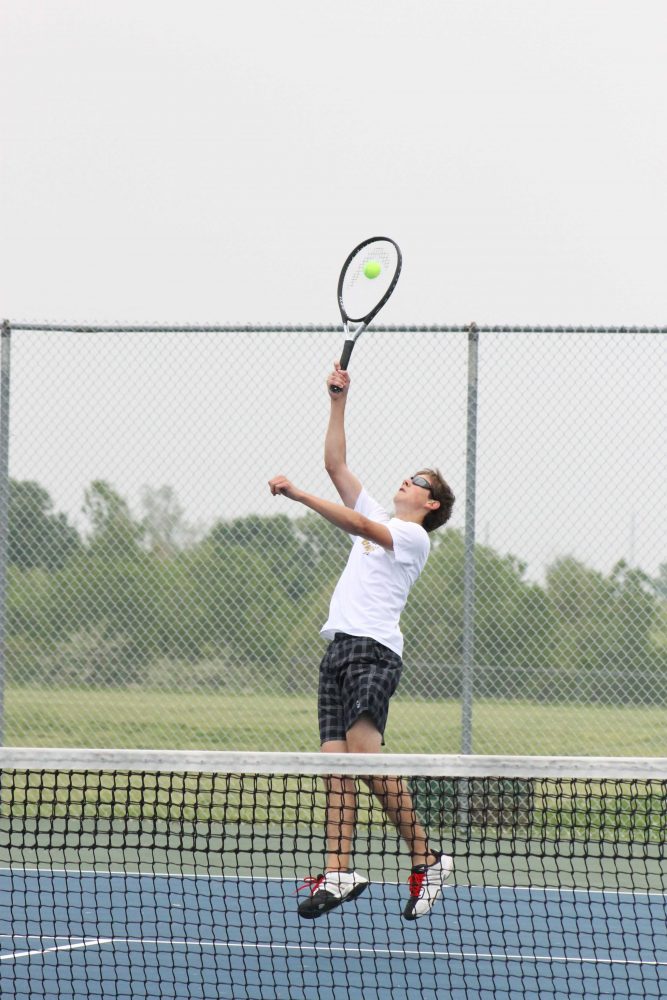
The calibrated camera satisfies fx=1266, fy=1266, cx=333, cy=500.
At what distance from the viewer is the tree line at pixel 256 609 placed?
702 cm

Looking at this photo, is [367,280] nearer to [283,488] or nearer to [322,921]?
[283,488]

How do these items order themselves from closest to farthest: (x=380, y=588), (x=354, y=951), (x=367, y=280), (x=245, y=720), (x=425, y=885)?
(x=425, y=885) → (x=380, y=588) → (x=354, y=951) → (x=367, y=280) → (x=245, y=720)

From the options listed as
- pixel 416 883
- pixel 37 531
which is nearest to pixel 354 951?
pixel 416 883

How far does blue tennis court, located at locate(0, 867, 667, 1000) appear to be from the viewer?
4.29 meters

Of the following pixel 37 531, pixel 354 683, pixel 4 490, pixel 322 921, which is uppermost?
pixel 4 490

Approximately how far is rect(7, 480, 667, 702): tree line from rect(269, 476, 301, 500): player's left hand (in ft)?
9.81

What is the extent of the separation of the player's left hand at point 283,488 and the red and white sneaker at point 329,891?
1.24 meters

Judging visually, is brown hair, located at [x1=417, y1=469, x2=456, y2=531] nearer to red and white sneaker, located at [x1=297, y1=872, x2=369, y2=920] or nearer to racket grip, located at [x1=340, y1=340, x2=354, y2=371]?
racket grip, located at [x1=340, y1=340, x2=354, y2=371]

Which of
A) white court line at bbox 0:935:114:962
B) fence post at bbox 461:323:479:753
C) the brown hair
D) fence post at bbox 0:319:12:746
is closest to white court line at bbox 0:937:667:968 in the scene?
white court line at bbox 0:935:114:962

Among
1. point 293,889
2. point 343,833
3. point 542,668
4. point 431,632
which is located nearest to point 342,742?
point 343,833

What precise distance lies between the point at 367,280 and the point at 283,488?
148 centimetres

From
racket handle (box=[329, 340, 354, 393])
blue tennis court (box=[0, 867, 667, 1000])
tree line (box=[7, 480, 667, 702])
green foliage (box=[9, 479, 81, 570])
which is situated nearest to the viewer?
blue tennis court (box=[0, 867, 667, 1000])

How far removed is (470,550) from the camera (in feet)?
20.3

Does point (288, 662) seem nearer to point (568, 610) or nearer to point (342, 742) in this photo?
point (568, 610)
